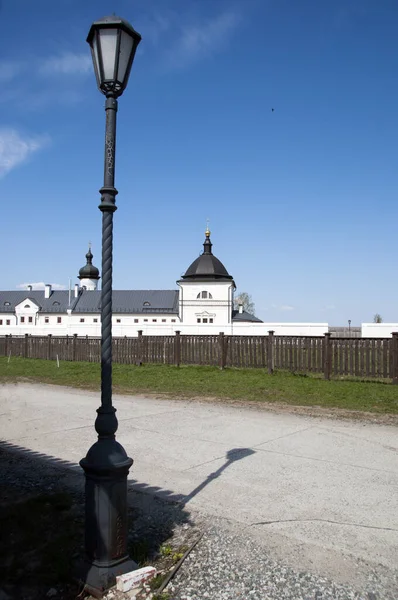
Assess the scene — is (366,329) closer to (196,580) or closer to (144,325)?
(144,325)

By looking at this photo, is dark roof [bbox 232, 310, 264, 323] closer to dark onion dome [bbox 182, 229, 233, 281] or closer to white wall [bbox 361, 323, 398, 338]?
dark onion dome [bbox 182, 229, 233, 281]

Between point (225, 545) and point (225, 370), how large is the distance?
15.1 metres

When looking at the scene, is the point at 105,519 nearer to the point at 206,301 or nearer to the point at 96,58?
the point at 96,58

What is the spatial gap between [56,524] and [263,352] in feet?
47.1

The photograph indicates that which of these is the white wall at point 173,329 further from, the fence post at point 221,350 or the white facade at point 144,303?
the white facade at point 144,303

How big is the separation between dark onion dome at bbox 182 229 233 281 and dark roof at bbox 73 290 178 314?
832 centimetres

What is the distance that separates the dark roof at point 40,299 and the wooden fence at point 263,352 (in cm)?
5408

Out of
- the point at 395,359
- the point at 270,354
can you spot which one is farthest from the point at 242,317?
the point at 395,359

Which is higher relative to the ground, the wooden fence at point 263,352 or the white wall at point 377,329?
the white wall at point 377,329

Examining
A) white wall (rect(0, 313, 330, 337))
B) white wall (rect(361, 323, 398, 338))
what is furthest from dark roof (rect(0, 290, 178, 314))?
white wall (rect(361, 323, 398, 338))

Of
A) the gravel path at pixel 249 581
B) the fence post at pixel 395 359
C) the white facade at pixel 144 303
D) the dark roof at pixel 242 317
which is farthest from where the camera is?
the dark roof at pixel 242 317

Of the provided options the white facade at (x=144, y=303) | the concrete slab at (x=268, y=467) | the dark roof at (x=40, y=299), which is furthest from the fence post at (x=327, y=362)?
the dark roof at (x=40, y=299)

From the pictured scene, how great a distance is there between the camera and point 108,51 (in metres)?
3.68

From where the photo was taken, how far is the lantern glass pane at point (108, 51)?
363cm
